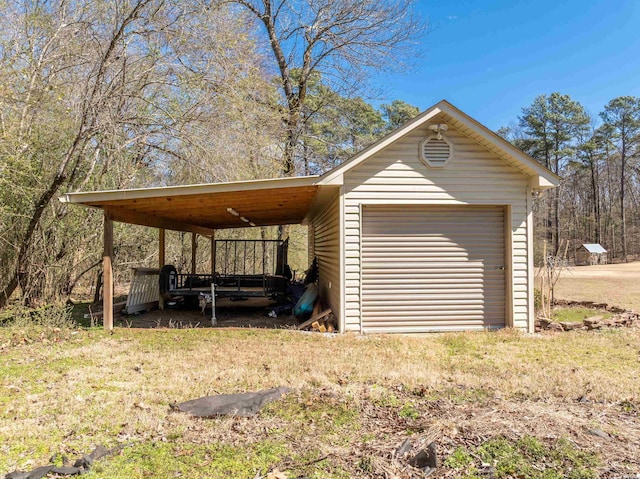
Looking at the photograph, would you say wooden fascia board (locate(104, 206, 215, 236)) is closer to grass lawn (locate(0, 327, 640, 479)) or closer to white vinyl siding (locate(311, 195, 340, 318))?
grass lawn (locate(0, 327, 640, 479))

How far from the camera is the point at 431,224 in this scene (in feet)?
23.9

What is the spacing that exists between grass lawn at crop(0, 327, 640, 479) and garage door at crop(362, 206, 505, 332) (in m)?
0.92

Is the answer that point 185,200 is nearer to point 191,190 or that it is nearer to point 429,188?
point 191,190

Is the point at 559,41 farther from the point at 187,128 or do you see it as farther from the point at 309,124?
the point at 187,128

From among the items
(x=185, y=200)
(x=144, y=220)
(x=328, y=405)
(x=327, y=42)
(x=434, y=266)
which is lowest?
(x=328, y=405)

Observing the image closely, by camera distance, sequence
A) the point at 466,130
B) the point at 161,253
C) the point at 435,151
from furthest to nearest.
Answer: the point at 161,253 → the point at 435,151 → the point at 466,130

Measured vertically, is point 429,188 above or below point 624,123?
below

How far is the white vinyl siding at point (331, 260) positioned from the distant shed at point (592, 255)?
36438 mm

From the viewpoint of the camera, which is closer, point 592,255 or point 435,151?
point 435,151

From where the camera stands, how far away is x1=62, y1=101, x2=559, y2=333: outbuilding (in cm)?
698

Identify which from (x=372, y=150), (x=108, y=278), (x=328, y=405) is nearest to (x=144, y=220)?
(x=108, y=278)

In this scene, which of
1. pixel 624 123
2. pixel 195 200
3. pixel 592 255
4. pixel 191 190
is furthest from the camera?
pixel 592 255

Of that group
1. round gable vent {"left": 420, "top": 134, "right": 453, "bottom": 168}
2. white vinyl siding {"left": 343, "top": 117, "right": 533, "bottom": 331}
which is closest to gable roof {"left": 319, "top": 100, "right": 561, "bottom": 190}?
white vinyl siding {"left": 343, "top": 117, "right": 533, "bottom": 331}

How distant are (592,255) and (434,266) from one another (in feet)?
125
